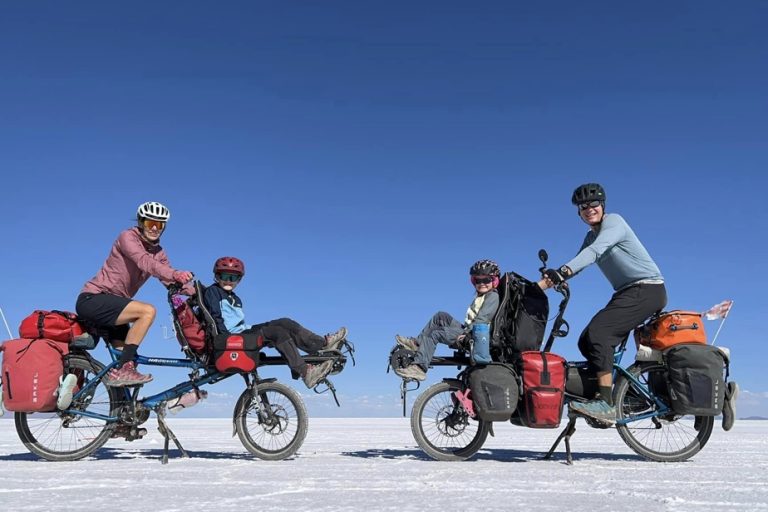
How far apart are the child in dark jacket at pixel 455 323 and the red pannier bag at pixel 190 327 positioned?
2.21 m

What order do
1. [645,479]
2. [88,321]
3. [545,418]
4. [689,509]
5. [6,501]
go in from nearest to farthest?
[689,509]
[6,501]
[645,479]
[545,418]
[88,321]

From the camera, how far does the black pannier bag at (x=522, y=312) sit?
6793 millimetres

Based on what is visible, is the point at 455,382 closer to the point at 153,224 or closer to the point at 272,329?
the point at 272,329

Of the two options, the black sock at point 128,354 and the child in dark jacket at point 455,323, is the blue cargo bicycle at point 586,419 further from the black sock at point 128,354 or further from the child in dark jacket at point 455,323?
the black sock at point 128,354

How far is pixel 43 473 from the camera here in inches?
238

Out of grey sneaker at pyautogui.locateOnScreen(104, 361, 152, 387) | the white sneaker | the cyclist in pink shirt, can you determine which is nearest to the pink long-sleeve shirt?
the cyclist in pink shirt

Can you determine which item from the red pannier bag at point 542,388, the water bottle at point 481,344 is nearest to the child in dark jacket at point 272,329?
the water bottle at point 481,344

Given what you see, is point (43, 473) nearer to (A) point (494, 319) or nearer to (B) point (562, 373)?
(A) point (494, 319)

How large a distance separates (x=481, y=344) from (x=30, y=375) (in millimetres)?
4836

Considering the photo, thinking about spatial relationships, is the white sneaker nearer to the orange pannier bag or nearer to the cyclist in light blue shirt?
the cyclist in light blue shirt

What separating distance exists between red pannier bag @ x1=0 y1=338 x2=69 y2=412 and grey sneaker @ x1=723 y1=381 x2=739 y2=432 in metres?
7.21

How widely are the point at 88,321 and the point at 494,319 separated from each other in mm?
4470

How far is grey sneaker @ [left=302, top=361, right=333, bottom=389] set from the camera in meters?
6.95

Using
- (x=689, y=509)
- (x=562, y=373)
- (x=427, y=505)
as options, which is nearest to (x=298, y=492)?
(x=427, y=505)
